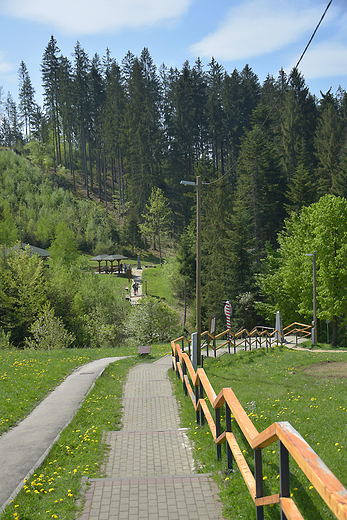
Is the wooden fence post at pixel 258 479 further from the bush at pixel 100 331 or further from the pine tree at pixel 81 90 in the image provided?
the pine tree at pixel 81 90

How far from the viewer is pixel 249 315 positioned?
42.7 meters

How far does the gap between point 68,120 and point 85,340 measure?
63219 mm

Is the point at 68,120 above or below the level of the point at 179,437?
above

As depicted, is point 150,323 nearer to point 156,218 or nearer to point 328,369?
point 328,369

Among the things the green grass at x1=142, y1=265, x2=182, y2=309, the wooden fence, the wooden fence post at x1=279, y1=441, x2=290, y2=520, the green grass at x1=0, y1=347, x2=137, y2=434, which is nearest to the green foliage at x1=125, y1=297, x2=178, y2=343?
the wooden fence

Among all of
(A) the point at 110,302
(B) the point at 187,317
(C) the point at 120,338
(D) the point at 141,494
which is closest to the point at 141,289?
(B) the point at 187,317

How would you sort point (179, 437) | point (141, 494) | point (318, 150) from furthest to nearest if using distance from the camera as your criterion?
point (318, 150) < point (179, 437) < point (141, 494)

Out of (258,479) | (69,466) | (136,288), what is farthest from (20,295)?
(258,479)

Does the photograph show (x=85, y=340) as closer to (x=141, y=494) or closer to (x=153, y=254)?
(x=141, y=494)

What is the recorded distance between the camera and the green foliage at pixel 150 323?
3328cm

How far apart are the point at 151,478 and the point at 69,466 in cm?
138

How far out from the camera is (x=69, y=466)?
5.91 meters

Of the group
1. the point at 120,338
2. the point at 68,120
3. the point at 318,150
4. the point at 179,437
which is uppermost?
the point at 68,120

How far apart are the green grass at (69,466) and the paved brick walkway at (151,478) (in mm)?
207
